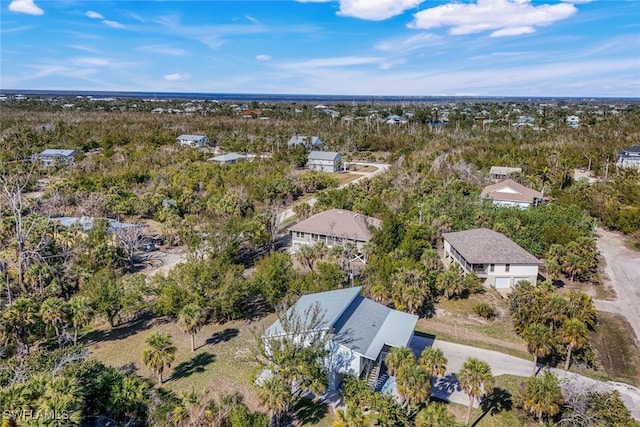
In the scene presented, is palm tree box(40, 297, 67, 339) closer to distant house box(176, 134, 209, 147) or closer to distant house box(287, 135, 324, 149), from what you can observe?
distant house box(287, 135, 324, 149)

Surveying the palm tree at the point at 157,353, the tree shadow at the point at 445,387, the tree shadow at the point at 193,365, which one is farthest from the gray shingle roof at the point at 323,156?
the palm tree at the point at 157,353

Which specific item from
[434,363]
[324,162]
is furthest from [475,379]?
[324,162]

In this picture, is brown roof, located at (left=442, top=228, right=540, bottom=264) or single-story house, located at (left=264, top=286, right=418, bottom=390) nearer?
single-story house, located at (left=264, top=286, right=418, bottom=390)

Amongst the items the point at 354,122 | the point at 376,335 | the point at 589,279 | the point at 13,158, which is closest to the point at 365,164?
the point at 354,122

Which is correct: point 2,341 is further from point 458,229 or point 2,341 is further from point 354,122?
point 354,122

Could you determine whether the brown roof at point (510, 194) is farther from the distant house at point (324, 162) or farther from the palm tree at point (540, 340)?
the distant house at point (324, 162)

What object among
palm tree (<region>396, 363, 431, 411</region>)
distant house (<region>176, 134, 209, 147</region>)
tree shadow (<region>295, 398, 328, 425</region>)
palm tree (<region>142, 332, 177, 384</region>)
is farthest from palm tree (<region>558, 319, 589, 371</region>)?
distant house (<region>176, 134, 209, 147</region>)
